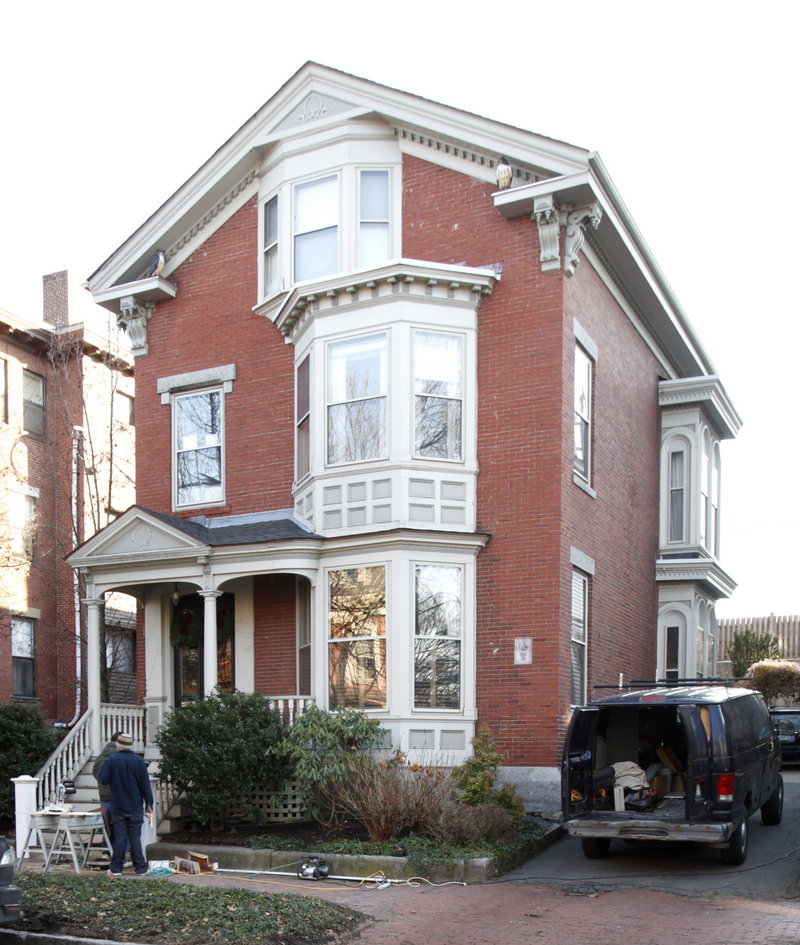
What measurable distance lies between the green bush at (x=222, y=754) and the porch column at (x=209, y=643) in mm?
1290

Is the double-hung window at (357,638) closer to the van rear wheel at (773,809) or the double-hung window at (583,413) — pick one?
the double-hung window at (583,413)

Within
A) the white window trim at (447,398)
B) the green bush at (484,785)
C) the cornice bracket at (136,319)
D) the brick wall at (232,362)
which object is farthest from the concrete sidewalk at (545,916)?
the cornice bracket at (136,319)

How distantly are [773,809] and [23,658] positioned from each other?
722 inches

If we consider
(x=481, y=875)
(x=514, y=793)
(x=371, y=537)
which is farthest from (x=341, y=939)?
(x=371, y=537)

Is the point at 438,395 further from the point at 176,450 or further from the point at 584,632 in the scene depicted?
the point at 176,450

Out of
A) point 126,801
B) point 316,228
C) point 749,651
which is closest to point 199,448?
point 316,228

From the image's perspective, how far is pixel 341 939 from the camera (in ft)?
28.7

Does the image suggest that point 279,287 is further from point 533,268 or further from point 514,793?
point 514,793

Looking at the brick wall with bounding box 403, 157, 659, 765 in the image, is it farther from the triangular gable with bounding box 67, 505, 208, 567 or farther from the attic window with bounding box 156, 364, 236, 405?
the triangular gable with bounding box 67, 505, 208, 567

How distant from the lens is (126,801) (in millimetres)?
12164

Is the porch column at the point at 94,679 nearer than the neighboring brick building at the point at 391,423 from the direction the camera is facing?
No

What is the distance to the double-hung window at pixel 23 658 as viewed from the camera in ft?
84.2

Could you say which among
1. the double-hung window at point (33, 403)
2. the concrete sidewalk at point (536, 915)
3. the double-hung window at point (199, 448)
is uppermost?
the double-hung window at point (33, 403)

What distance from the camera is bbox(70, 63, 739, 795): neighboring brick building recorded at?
1520cm
